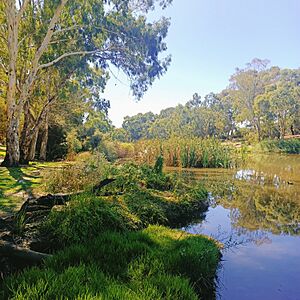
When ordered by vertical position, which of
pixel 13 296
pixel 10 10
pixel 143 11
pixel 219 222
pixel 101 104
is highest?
pixel 143 11

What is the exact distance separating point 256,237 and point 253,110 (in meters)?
34.4

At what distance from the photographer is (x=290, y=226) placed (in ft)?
15.4

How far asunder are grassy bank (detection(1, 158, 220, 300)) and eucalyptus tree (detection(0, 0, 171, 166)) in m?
6.71

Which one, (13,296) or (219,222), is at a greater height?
(13,296)

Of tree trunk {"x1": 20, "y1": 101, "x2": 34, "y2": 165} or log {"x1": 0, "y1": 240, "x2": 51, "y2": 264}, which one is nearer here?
log {"x1": 0, "y1": 240, "x2": 51, "y2": 264}

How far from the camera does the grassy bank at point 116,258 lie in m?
1.98

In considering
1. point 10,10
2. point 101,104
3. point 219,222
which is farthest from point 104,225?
point 101,104

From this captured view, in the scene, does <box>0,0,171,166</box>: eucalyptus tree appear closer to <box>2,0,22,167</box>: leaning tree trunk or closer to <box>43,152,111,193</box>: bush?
<box>2,0,22,167</box>: leaning tree trunk

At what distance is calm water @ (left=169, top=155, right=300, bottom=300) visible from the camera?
2760mm

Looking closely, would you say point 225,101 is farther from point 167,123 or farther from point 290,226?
point 290,226

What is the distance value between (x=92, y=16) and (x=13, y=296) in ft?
32.5

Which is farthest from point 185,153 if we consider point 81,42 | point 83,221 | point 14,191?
point 83,221

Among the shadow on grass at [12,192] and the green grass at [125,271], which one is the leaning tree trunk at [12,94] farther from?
the green grass at [125,271]

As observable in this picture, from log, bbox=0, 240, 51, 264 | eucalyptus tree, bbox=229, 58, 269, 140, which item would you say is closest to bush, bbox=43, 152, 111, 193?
log, bbox=0, 240, 51, 264
